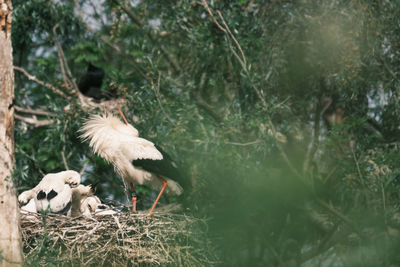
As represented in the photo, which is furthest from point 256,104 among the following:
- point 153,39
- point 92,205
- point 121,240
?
point 121,240

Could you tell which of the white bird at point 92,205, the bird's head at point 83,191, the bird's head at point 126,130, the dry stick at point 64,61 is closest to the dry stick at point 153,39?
the dry stick at point 64,61

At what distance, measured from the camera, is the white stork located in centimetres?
550

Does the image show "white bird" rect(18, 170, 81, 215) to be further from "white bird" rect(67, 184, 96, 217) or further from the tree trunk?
the tree trunk

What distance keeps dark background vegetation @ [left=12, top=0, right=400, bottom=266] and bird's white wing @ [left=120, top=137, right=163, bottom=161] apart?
0.69 m

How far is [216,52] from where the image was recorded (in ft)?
24.9

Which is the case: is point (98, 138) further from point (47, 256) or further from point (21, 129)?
point (21, 129)

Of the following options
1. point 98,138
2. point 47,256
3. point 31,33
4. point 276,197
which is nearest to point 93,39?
point 31,33

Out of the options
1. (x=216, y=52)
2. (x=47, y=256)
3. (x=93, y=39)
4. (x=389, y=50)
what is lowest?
(x=47, y=256)

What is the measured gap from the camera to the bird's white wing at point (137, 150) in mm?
5465

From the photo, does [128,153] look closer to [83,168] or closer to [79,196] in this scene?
[79,196]

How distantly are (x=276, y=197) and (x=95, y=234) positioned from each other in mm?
1742

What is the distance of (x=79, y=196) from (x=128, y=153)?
76 centimetres

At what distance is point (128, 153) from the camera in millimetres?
5473

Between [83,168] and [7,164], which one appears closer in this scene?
[7,164]
